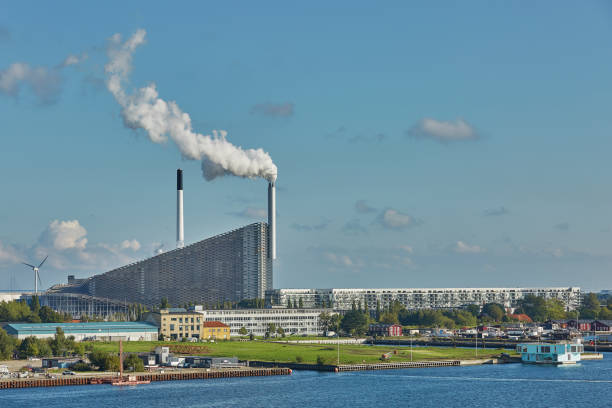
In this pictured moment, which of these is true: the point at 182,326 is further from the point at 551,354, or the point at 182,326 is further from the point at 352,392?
the point at 352,392

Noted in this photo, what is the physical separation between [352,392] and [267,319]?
77904mm

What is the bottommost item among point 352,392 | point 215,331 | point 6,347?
point 352,392

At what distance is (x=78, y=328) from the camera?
134875 mm

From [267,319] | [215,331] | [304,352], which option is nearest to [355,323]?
[267,319]

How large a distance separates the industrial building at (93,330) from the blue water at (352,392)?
39.6m

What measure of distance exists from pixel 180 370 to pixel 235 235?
97.2 m

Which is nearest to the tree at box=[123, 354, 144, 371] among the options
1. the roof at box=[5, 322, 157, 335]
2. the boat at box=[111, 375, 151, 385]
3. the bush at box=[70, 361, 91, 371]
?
the bush at box=[70, 361, 91, 371]

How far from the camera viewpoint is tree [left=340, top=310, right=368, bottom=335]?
162875mm

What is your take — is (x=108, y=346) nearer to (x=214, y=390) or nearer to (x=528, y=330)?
(x=214, y=390)

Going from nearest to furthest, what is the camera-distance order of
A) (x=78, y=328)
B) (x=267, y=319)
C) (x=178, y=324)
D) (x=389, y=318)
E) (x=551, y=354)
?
(x=551, y=354) → (x=78, y=328) → (x=178, y=324) → (x=267, y=319) → (x=389, y=318)

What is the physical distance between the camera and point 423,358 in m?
120

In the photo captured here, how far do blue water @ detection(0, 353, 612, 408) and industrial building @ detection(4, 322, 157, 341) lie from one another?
39.6 metres

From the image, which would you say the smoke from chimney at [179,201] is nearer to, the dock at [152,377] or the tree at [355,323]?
the tree at [355,323]

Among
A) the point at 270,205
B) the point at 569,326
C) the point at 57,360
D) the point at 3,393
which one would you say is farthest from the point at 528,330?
the point at 3,393
